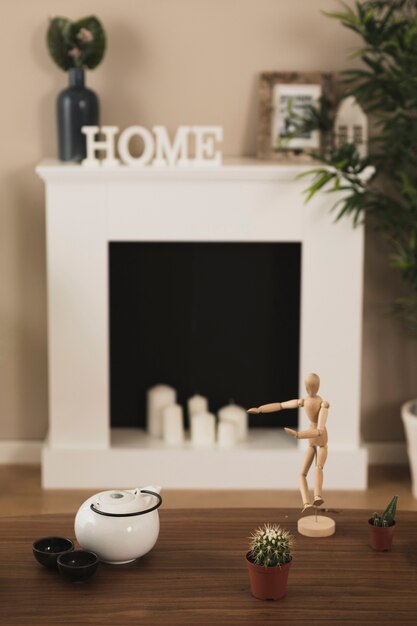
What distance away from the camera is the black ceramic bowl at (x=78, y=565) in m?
1.95

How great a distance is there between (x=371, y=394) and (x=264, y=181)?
113cm

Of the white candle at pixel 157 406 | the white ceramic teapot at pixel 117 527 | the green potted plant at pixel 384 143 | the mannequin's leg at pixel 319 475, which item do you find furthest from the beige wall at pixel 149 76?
the white ceramic teapot at pixel 117 527

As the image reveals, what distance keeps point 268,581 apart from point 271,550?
0.22ft

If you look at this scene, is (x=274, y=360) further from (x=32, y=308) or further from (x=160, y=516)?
(x=160, y=516)

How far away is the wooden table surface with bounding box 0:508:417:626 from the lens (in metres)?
1.84

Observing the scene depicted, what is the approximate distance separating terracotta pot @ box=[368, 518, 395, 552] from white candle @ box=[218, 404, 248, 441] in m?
2.24

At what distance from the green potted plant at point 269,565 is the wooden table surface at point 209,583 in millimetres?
24

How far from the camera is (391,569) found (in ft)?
6.71

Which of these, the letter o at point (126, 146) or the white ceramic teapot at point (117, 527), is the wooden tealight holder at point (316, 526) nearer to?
the white ceramic teapot at point (117, 527)

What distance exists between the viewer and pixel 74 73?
4121mm

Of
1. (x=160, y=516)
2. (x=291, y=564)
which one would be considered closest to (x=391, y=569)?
(x=291, y=564)

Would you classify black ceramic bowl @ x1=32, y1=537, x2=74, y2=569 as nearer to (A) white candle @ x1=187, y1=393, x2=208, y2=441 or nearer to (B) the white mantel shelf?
(B) the white mantel shelf

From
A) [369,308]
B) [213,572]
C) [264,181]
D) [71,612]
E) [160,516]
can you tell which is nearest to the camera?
[71,612]

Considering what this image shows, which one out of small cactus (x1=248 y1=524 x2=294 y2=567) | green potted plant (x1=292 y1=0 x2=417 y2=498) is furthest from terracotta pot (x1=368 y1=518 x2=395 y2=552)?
green potted plant (x1=292 y1=0 x2=417 y2=498)
